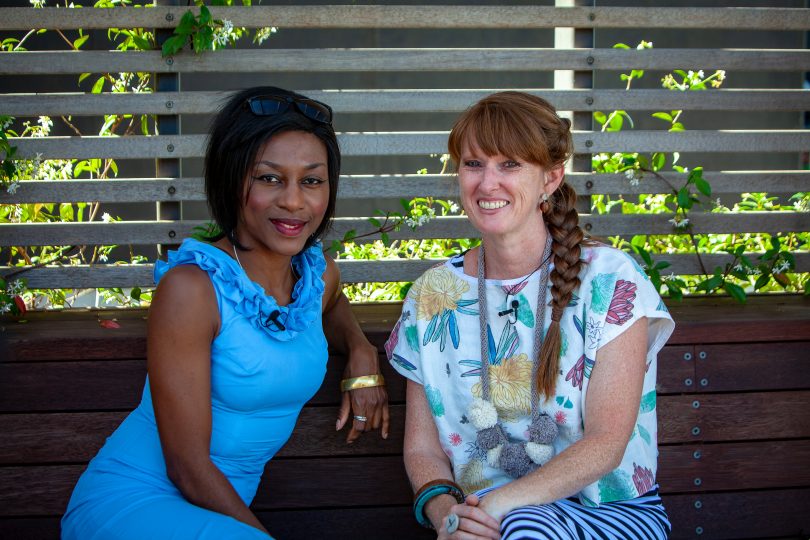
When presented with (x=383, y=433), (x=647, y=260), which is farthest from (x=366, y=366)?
(x=647, y=260)

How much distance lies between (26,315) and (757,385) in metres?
2.45

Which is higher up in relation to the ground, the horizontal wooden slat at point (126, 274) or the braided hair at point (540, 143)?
the braided hair at point (540, 143)

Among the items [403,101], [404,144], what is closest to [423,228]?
[404,144]

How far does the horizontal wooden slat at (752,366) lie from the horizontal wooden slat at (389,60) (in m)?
1.10

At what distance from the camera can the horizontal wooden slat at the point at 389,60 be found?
3.10m

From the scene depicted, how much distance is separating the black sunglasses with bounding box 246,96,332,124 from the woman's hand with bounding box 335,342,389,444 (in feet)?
2.19

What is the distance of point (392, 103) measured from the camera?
322cm

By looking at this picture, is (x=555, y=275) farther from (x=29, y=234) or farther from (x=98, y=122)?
(x=98, y=122)

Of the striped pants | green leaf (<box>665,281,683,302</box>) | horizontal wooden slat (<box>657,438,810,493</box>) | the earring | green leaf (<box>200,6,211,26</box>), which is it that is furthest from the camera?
green leaf (<box>665,281,683,302</box>)

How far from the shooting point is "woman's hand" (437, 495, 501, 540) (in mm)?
2027

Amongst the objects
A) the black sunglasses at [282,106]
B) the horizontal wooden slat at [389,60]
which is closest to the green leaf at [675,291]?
the horizontal wooden slat at [389,60]

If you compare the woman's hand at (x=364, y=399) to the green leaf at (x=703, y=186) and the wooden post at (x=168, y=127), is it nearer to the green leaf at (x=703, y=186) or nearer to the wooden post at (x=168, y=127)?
the wooden post at (x=168, y=127)

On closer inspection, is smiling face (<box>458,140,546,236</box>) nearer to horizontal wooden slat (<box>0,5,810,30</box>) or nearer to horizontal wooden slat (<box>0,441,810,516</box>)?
horizontal wooden slat (<box>0,441,810,516</box>)

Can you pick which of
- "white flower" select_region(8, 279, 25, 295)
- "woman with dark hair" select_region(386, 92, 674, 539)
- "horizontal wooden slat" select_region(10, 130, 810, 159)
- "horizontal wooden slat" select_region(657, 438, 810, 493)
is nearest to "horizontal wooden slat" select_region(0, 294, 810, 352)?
"white flower" select_region(8, 279, 25, 295)
